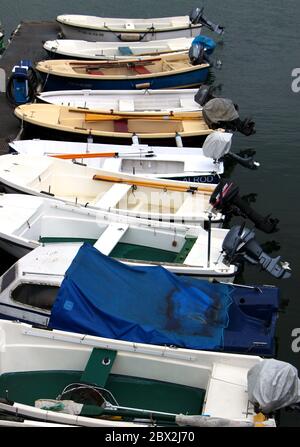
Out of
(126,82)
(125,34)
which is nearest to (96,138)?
(126,82)

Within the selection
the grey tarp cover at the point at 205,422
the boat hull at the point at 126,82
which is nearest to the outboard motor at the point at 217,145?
the boat hull at the point at 126,82

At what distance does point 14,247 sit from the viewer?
13.8m

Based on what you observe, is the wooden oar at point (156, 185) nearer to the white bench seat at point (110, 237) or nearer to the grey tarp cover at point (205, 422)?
the white bench seat at point (110, 237)

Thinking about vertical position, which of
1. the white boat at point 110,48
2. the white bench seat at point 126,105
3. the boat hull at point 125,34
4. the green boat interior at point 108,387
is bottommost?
the green boat interior at point 108,387

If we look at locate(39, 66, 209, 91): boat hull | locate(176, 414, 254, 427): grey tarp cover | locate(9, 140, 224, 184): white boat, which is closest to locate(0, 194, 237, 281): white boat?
locate(9, 140, 224, 184): white boat

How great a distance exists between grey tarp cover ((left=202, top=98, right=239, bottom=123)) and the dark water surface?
1847 millimetres

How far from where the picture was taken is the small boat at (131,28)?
27.3m

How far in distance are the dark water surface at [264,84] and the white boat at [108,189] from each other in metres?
2.04

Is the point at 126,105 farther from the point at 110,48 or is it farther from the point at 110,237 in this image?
the point at 110,237

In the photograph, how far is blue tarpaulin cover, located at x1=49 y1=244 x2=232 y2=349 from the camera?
10.9m

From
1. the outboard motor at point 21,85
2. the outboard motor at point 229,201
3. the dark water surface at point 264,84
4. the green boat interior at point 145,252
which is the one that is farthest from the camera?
the outboard motor at point 21,85

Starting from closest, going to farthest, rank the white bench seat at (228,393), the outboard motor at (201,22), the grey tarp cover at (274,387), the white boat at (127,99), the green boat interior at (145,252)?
the grey tarp cover at (274,387), the white bench seat at (228,393), the green boat interior at (145,252), the white boat at (127,99), the outboard motor at (201,22)

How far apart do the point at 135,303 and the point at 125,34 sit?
Answer: 1835cm

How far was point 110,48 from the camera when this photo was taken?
25.9m
